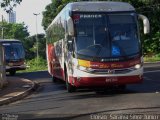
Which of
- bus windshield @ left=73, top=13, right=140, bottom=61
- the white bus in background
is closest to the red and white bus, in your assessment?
bus windshield @ left=73, top=13, right=140, bottom=61

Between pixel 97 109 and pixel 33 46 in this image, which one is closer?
pixel 97 109

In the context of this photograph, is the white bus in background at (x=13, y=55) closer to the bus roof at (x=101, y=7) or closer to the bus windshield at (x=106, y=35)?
the bus roof at (x=101, y=7)

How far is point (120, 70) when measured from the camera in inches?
724

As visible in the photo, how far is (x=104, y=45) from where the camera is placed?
60.9ft

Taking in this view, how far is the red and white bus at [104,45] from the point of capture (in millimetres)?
18344

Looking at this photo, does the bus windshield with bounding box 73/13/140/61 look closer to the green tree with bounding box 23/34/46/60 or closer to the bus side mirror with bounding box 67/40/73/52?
the bus side mirror with bounding box 67/40/73/52

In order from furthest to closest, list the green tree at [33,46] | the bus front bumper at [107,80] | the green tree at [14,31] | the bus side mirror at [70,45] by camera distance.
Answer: the green tree at [14,31]
the green tree at [33,46]
the bus side mirror at [70,45]
the bus front bumper at [107,80]

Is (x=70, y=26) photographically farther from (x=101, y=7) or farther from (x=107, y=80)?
(x=107, y=80)

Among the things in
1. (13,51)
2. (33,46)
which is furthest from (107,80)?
(33,46)

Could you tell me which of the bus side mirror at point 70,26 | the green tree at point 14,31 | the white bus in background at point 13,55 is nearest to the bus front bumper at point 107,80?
the bus side mirror at point 70,26

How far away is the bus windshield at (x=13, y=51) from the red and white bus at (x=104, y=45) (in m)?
24.7

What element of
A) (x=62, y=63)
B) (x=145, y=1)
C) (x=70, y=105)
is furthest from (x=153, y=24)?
(x=70, y=105)

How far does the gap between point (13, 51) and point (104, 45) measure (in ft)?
84.8

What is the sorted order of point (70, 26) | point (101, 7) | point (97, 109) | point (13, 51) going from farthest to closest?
point (13, 51) → point (101, 7) → point (70, 26) → point (97, 109)
